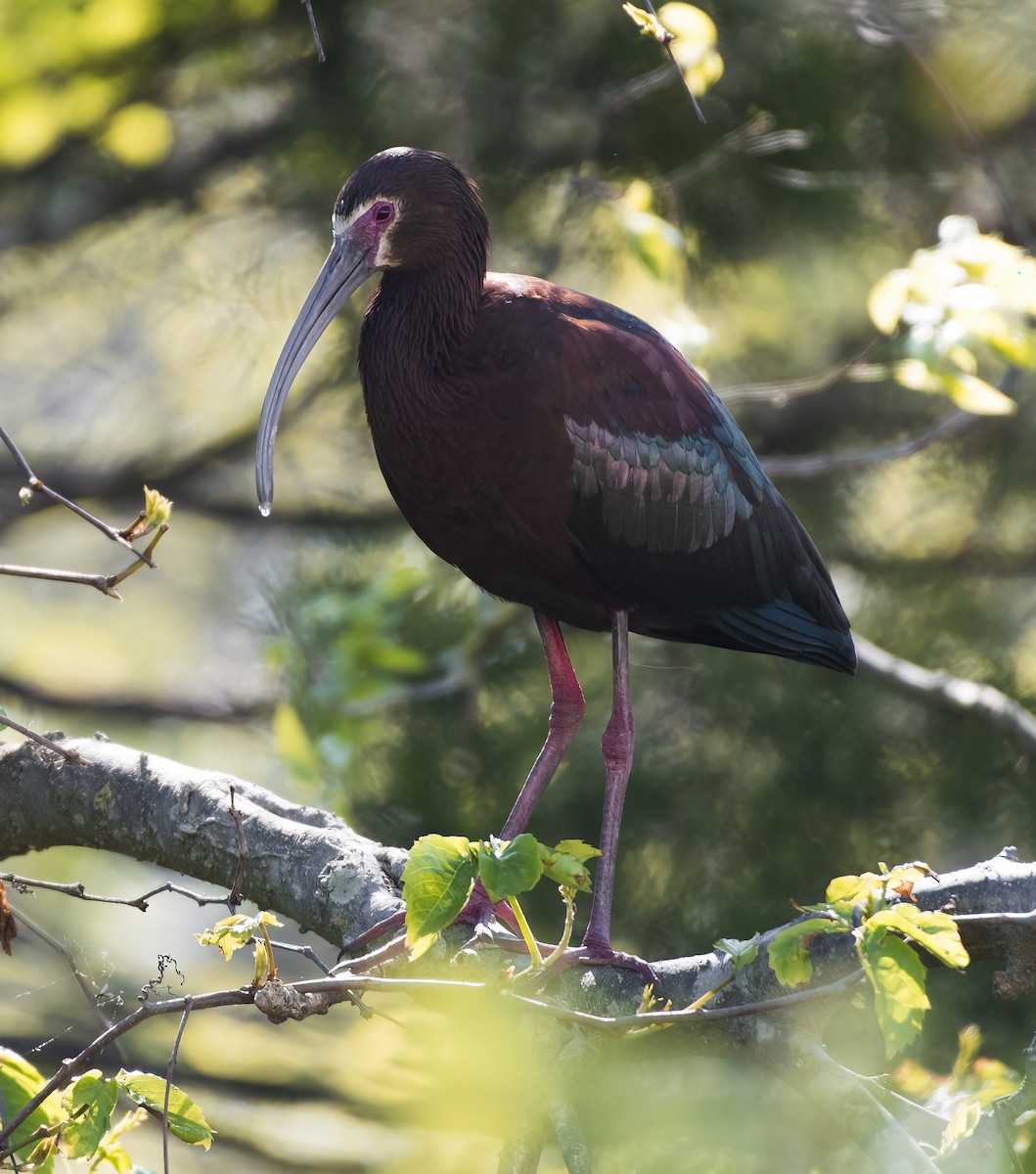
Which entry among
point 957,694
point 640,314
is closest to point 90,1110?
point 957,694

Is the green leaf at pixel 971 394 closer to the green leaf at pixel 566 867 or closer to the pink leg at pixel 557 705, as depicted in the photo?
the pink leg at pixel 557 705

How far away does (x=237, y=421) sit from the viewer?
5738mm

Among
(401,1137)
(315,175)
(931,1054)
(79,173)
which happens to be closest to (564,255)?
(315,175)

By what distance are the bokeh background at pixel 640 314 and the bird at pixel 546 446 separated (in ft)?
3.56

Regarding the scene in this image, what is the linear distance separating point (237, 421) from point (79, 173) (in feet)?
3.82

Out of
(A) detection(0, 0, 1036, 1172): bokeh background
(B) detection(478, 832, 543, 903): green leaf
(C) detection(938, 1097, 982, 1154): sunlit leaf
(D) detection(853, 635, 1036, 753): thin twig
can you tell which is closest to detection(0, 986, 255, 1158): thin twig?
(B) detection(478, 832, 543, 903): green leaf

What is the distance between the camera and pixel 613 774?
109 inches

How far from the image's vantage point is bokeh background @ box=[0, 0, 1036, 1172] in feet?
14.0

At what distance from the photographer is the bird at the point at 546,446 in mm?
2420

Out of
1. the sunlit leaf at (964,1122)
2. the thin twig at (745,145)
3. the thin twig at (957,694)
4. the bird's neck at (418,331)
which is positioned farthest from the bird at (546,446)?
the thin twig at (745,145)

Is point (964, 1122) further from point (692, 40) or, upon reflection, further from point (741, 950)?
point (692, 40)

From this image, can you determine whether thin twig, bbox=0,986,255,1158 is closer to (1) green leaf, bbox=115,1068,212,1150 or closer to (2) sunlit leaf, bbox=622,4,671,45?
(1) green leaf, bbox=115,1068,212,1150

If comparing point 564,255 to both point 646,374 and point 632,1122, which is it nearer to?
point 646,374

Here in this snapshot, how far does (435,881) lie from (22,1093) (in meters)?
0.55
